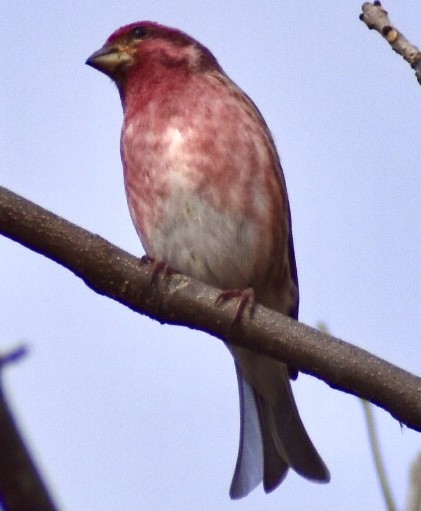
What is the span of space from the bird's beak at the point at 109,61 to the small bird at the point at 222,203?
0.4 inches

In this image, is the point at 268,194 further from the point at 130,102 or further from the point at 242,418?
the point at 242,418

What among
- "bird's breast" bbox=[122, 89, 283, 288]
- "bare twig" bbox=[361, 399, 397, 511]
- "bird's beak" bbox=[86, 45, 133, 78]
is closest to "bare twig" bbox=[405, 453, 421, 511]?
"bare twig" bbox=[361, 399, 397, 511]

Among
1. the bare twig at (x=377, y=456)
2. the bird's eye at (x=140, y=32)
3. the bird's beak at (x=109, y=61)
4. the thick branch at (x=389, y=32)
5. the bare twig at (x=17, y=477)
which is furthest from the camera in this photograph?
the bird's eye at (x=140, y=32)

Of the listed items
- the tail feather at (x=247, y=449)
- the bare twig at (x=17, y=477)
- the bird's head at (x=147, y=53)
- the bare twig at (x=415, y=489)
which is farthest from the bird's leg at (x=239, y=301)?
the bare twig at (x=17, y=477)

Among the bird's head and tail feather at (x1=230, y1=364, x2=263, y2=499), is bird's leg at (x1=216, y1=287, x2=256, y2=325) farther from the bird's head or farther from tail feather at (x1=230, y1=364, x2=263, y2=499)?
the bird's head

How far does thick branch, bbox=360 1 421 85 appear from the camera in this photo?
392 cm

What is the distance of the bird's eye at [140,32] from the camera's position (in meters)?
7.32

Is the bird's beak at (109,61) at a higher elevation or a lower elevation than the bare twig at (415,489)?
higher

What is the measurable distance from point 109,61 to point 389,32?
3.46 metres

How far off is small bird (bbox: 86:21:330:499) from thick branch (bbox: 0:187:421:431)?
1.42m

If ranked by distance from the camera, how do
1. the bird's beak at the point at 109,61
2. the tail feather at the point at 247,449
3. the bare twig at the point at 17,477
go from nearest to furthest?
the bare twig at the point at 17,477, the tail feather at the point at 247,449, the bird's beak at the point at 109,61

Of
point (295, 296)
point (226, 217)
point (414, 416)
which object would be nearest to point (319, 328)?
point (414, 416)

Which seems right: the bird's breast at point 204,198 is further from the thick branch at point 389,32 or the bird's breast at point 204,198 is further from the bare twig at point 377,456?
the thick branch at point 389,32

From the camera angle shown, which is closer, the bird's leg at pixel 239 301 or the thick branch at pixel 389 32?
the thick branch at pixel 389 32
